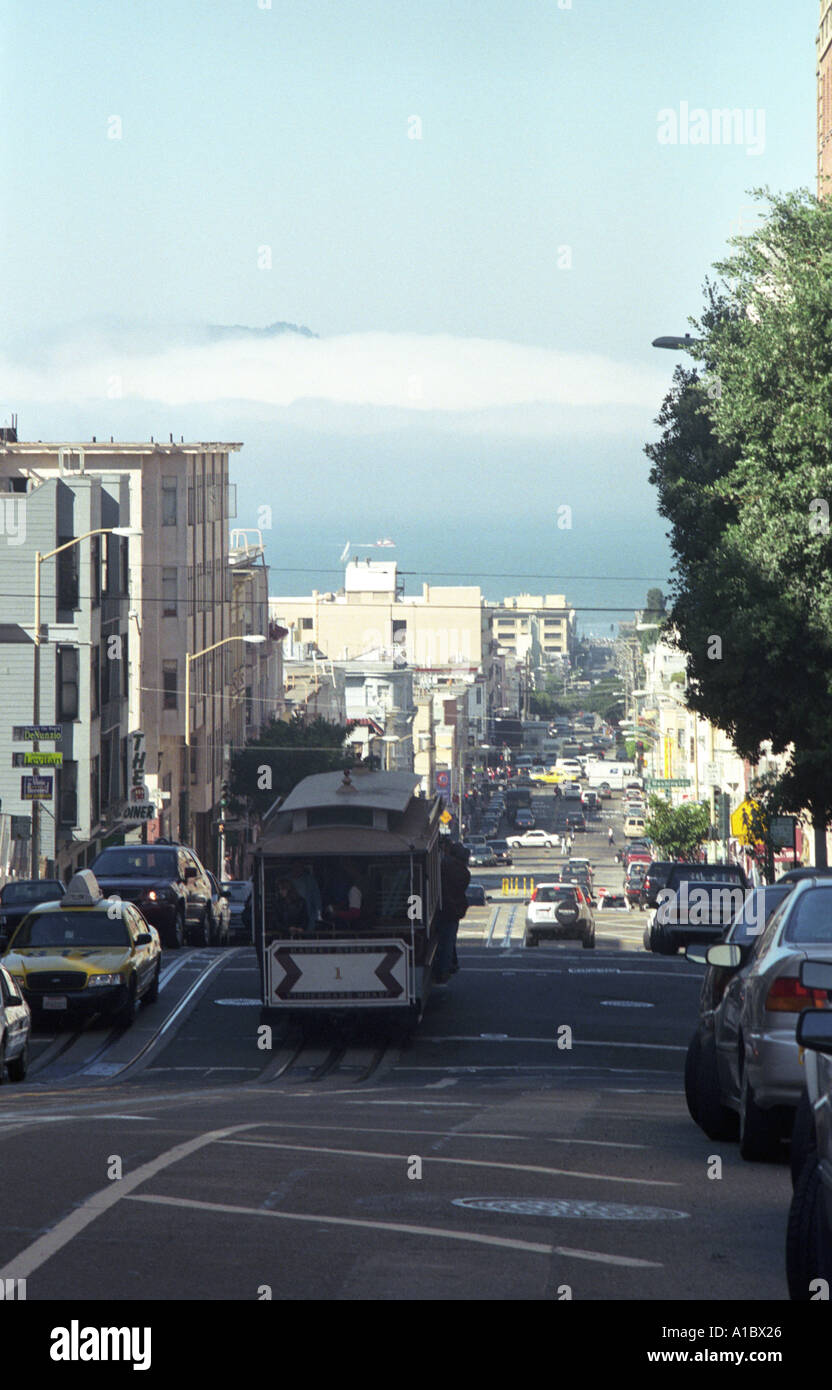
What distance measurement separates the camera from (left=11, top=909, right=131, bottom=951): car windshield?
926 inches

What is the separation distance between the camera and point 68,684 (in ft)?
179

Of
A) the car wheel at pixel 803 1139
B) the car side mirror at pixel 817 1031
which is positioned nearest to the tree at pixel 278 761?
the car wheel at pixel 803 1139

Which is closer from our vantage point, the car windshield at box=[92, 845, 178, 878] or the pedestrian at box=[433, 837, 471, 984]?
the pedestrian at box=[433, 837, 471, 984]

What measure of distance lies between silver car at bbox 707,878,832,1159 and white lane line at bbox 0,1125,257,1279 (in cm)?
321

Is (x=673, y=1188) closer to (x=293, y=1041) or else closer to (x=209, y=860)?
(x=293, y=1041)

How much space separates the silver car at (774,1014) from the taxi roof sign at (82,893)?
14.1 m

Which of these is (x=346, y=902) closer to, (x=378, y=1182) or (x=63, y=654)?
(x=378, y=1182)

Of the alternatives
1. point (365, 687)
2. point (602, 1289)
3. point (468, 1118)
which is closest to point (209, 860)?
point (365, 687)

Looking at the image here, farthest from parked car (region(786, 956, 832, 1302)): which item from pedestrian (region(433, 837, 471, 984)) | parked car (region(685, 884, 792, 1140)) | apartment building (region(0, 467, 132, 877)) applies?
apartment building (region(0, 467, 132, 877))

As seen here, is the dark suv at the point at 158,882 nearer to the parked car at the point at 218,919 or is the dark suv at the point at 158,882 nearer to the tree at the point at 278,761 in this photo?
the parked car at the point at 218,919

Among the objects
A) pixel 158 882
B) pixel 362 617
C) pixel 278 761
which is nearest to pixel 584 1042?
pixel 158 882

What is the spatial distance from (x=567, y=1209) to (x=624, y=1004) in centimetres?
1721

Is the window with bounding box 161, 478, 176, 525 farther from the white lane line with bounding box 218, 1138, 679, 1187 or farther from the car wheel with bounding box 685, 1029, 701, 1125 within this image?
the white lane line with bounding box 218, 1138, 679, 1187
